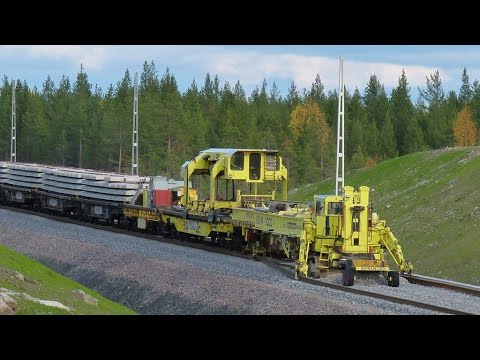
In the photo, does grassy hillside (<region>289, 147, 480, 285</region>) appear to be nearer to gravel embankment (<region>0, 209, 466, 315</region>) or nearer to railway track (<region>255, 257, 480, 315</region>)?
railway track (<region>255, 257, 480, 315</region>)

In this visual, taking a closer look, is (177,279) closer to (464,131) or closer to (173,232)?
(173,232)

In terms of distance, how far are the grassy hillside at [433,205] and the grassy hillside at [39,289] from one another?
1442cm

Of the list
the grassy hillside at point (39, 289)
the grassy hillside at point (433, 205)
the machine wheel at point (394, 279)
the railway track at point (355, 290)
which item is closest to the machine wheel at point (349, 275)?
the railway track at point (355, 290)

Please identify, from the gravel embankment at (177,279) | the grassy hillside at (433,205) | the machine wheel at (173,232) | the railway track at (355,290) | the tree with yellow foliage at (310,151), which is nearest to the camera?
the railway track at (355,290)

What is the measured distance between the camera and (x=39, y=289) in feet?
59.9

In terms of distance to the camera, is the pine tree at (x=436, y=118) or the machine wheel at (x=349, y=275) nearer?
the machine wheel at (x=349, y=275)

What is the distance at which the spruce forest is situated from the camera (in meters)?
77.6

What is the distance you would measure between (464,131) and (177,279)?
70014mm

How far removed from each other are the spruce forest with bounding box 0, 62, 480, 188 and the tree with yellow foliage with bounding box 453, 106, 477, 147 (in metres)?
0.12

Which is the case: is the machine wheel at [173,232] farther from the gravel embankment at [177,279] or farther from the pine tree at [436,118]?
the pine tree at [436,118]

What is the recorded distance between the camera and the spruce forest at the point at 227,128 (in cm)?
7762

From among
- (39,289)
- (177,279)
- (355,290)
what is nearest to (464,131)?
(177,279)

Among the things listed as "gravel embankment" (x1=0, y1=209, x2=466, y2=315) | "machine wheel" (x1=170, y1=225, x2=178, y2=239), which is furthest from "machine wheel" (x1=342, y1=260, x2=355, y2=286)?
"machine wheel" (x1=170, y1=225, x2=178, y2=239)
